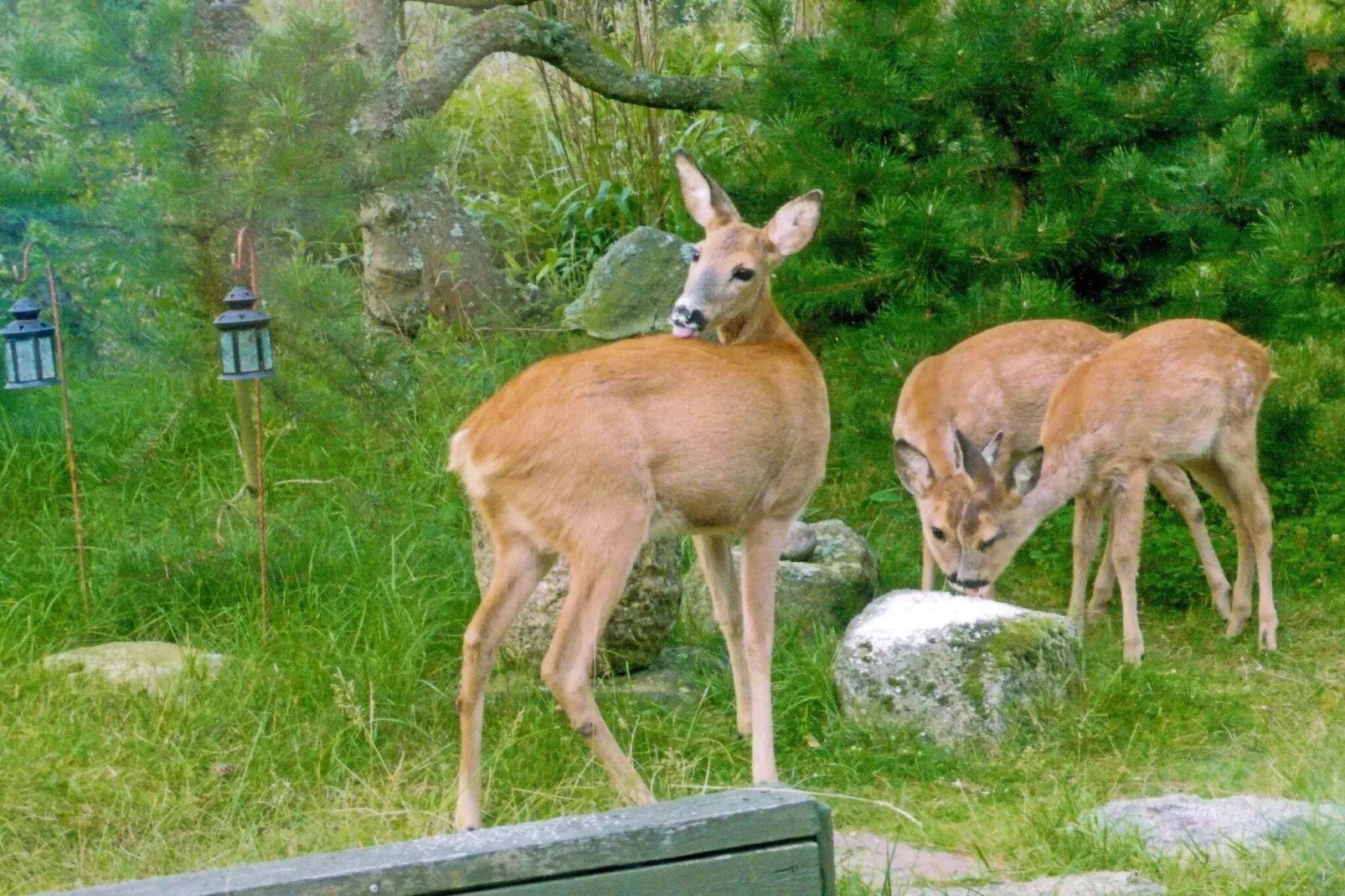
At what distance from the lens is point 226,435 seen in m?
7.84

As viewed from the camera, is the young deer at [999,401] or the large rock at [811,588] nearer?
the large rock at [811,588]

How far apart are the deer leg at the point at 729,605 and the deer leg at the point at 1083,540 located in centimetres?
210

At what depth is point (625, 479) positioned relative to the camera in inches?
191

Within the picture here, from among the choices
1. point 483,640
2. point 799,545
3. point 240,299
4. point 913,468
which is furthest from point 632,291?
point 483,640

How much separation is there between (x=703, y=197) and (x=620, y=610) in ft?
5.50

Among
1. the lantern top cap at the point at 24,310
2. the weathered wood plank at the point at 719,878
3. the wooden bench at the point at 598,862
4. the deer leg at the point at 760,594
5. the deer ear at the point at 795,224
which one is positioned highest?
the deer ear at the point at 795,224

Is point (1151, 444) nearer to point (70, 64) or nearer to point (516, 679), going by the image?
point (516, 679)

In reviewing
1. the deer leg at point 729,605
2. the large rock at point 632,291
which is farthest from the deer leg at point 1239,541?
the large rock at point 632,291

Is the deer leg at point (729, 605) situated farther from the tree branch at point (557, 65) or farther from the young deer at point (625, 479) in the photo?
the tree branch at point (557, 65)

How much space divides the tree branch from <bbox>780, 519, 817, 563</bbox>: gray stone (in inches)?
108

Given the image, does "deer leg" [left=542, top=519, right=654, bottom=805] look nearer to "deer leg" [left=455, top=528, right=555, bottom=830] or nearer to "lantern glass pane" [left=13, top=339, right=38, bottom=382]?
"deer leg" [left=455, top=528, right=555, bottom=830]

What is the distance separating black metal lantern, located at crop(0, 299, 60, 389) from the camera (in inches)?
226

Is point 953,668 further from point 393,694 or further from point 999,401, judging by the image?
point 999,401

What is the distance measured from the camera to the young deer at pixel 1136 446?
22.7ft
